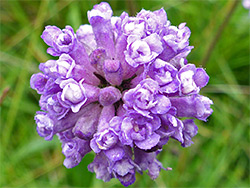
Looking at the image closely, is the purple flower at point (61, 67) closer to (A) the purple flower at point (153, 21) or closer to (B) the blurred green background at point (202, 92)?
(A) the purple flower at point (153, 21)

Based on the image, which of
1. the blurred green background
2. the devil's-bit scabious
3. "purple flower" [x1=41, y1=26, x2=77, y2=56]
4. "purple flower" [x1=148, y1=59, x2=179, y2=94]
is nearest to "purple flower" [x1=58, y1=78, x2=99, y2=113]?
the devil's-bit scabious

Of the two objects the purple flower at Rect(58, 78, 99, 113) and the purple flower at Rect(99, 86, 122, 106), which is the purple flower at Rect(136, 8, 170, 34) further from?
the purple flower at Rect(58, 78, 99, 113)

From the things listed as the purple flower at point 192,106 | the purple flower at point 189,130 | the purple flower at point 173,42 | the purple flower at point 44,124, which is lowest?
the purple flower at point 189,130

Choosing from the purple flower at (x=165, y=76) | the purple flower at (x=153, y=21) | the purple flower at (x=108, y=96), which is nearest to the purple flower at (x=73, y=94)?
the purple flower at (x=108, y=96)

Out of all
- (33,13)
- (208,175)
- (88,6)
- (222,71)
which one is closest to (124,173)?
(208,175)

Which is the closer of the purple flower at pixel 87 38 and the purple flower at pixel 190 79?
the purple flower at pixel 190 79

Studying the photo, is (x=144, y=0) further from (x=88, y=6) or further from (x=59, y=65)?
(x=59, y=65)
